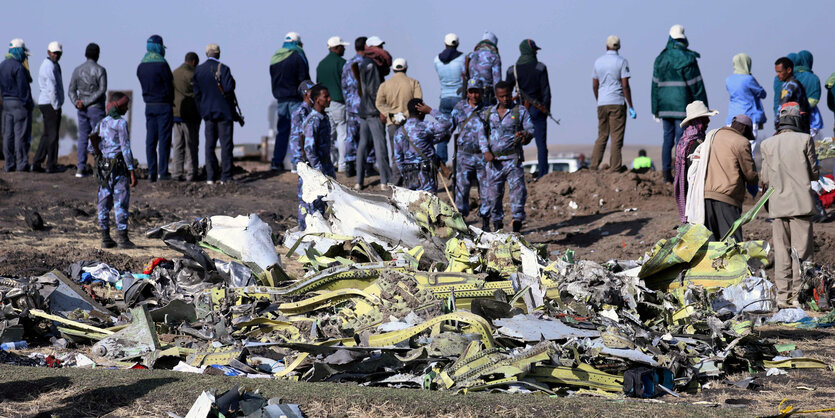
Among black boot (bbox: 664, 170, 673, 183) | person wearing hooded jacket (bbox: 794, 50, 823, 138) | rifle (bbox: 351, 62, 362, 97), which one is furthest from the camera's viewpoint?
black boot (bbox: 664, 170, 673, 183)

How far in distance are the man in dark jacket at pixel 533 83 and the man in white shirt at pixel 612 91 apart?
839 millimetres

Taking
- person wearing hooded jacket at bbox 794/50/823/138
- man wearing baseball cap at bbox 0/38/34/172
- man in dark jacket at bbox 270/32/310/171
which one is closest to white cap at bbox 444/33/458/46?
man in dark jacket at bbox 270/32/310/171

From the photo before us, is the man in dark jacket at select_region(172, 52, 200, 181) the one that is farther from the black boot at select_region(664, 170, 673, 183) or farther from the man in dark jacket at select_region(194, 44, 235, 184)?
the black boot at select_region(664, 170, 673, 183)

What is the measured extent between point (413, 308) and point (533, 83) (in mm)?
9520

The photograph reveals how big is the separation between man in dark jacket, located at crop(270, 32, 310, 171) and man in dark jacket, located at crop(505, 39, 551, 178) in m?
3.60

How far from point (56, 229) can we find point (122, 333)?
809 cm

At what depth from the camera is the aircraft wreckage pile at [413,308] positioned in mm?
6258

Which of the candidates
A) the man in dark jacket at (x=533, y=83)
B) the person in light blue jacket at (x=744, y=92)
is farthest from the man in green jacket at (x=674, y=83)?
the man in dark jacket at (x=533, y=83)

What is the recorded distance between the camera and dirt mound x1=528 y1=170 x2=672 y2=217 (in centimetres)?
1638

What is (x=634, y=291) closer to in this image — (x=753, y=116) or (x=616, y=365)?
(x=616, y=365)

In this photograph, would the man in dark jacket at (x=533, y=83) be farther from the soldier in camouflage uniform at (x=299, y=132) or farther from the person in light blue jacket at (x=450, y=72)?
the soldier in camouflage uniform at (x=299, y=132)

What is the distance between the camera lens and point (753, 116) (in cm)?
1473

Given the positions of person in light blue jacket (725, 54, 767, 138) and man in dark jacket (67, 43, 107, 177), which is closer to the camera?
person in light blue jacket (725, 54, 767, 138)

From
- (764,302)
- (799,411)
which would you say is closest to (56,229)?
(764,302)
